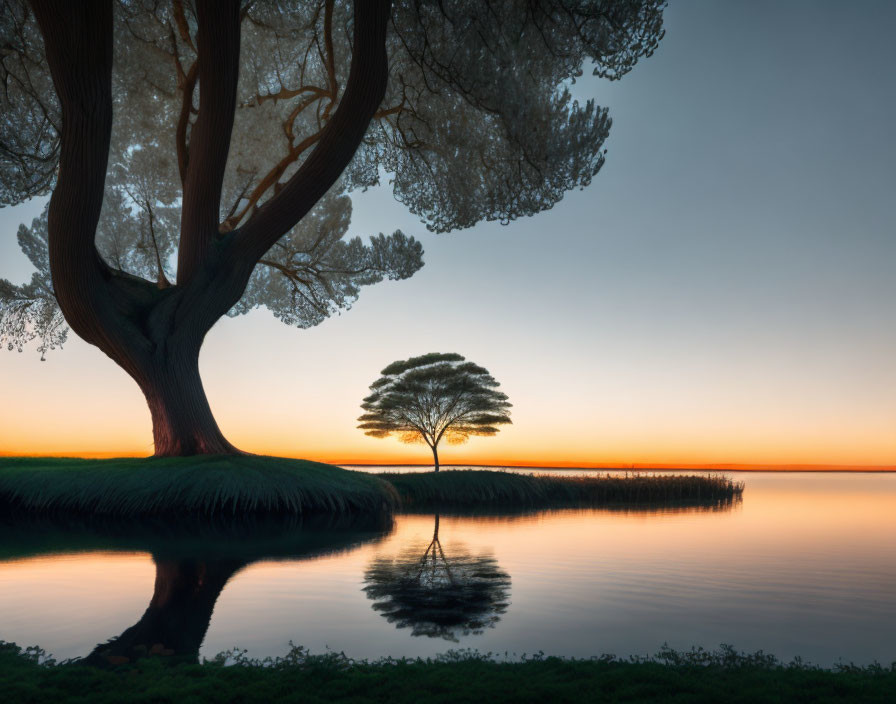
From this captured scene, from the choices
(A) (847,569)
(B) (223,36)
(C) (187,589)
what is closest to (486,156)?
(B) (223,36)

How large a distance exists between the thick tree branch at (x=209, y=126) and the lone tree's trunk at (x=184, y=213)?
20 mm

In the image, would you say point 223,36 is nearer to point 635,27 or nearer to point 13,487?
point 635,27

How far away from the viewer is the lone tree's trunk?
10.6 meters

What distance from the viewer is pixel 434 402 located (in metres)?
30.9

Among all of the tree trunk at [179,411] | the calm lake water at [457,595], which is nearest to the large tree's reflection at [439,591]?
the calm lake water at [457,595]

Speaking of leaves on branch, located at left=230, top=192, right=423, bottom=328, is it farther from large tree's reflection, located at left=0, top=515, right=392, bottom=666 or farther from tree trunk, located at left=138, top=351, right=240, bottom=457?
large tree's reflection, located at left=0, top=515, right=392, bottom=666

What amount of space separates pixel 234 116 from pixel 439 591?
40.3 ft

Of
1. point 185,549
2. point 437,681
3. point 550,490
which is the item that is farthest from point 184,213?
point 550,490

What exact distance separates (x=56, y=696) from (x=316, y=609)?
6.28 ft

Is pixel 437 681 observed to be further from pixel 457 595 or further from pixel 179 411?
pixel 179 411

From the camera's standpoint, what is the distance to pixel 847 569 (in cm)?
747

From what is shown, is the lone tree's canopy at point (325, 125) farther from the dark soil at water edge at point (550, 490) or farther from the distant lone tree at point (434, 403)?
the distant lone tree at point (434, 403)

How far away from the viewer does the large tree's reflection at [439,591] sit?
4238mm

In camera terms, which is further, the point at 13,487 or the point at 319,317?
the point at 319,317
